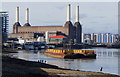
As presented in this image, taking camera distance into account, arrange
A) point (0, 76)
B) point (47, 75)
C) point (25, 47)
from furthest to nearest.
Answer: point (25, 47)
point (47, 75)
point (0, 76)

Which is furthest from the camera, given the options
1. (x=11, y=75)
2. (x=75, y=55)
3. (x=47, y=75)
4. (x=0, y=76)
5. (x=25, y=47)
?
(x=25, y=47)

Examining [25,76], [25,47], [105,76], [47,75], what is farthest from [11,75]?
[25,47]

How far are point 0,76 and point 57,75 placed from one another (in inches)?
227

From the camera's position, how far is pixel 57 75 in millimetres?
27453

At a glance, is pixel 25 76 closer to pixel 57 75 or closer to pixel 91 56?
pixel 57 75

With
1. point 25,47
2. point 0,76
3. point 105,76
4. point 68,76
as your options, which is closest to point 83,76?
point 68,76

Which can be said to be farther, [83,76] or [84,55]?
[84,55]

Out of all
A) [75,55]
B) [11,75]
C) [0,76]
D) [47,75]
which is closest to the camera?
[0,76]

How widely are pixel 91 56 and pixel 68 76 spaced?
187ft

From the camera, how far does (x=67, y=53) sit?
276 ft

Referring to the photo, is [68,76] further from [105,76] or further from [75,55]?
[75,55]

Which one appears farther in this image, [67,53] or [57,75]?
[67,53]

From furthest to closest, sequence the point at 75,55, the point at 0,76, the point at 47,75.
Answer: the point at 75,55, the point at 47,75, the point at 0,76

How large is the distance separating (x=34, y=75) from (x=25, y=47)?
508ft
